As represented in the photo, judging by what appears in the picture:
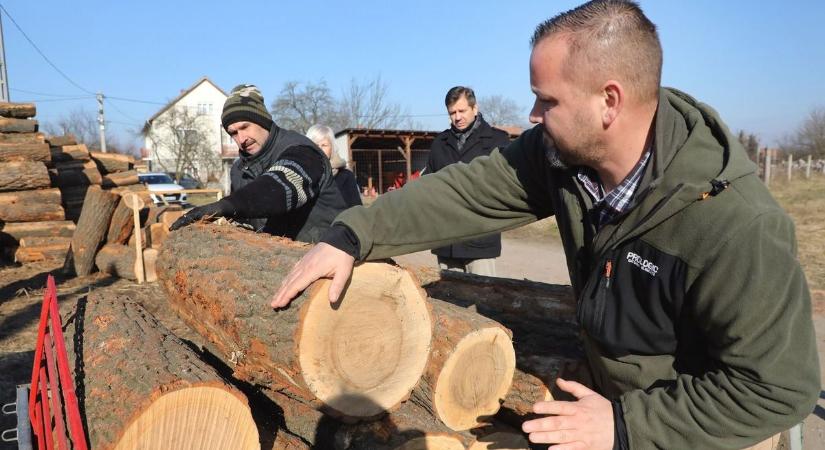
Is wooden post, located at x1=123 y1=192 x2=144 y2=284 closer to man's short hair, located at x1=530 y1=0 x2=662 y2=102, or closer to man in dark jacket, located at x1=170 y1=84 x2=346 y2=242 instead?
man in dark jacket, located at x1=170 y1=84 x2=346 y2=242

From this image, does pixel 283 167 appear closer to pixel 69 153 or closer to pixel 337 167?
pixel 337 167

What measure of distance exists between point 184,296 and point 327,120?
41.8m

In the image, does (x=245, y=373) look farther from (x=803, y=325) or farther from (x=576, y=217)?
(x=803, y=325)

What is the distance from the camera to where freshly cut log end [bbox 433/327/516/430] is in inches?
85.1

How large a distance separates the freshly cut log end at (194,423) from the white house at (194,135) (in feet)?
98.5

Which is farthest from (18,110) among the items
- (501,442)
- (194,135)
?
(194,135)

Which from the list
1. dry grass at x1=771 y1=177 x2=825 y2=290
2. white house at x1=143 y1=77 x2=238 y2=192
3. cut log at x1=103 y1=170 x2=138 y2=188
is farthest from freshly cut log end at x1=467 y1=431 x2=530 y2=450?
white house at x1=143 y1=77 x2=238 y2=192

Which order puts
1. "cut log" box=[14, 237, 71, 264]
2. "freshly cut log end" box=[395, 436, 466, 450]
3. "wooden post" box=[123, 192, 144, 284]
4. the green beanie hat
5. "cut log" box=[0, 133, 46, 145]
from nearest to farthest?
1. "freshly cut log end" box=[395, 436, 466, 450]
2. the green beanie hat
3. "wooden post" box=[123, 192, 144, 284]
4. "cut log" box=[14, 237, 71, 264]
5. "cut log" box=[0, 133, 46, 145]

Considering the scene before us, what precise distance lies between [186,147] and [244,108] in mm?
36932

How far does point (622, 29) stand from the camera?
1456 millimetres

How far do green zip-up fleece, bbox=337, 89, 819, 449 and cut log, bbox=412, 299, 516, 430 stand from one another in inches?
19.5

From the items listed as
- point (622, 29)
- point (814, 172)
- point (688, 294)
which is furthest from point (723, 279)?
point (814, 172)

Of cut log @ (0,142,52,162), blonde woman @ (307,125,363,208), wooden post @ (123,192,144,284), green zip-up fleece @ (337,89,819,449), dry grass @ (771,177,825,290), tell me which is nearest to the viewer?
green zip-up fleece @ (337,89,819,449)

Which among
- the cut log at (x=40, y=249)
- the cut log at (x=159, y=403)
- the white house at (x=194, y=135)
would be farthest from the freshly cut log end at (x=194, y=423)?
the white house at (x=194, y=135)
